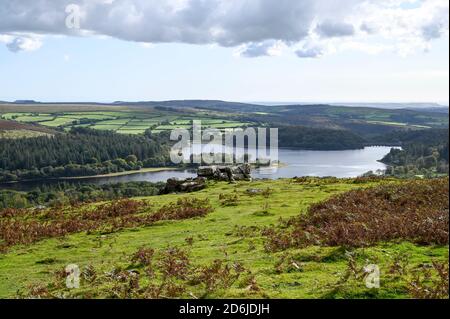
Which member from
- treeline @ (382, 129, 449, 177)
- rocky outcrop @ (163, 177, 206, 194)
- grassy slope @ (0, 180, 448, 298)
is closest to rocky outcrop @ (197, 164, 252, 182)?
rocky outcrop @ (163, 177, 206, 194)

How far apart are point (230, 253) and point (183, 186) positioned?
24.2m

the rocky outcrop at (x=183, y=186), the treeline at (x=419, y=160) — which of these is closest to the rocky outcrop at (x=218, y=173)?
the rocky outcrop at (x=183, y=186)

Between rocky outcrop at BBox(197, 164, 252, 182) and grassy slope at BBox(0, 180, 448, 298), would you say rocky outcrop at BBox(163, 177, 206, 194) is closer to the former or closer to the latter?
rocky outcrop at BBox(197, 164, 252, 182)

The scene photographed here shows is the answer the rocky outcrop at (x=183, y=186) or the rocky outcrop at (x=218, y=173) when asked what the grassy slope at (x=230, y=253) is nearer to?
the rocky outcrop at (x=183, y=186)

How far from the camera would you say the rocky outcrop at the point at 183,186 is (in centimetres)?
4078

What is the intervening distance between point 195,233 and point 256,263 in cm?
763

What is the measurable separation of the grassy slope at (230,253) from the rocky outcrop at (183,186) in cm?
913

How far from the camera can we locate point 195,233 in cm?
2252

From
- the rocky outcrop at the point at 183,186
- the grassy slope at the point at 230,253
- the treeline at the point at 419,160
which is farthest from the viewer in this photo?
the treeline at the point at 419,160

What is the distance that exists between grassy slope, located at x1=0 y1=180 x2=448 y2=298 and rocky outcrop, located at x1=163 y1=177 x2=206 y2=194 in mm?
9133

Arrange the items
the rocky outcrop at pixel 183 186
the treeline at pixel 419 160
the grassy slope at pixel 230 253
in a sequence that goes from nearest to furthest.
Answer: the grassy slope at pixel 230 253
the rocky outcrop at pixel 183 186
the treeline at pixel 419 160
